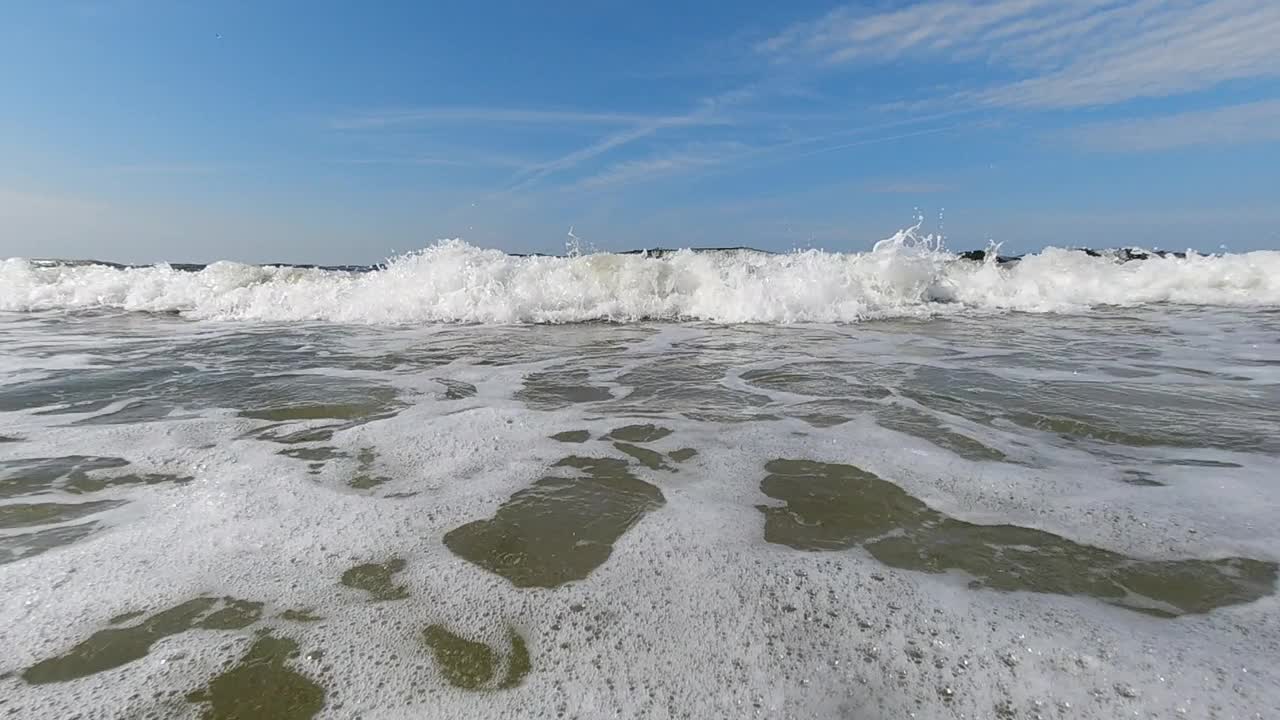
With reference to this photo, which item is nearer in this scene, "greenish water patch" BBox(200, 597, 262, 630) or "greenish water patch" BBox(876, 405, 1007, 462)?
"greenish water patch" BBox(200, 597, 262, 630)

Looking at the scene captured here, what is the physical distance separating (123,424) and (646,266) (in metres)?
8.30

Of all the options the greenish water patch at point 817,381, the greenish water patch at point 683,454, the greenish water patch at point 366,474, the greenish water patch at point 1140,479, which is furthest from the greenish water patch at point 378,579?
the greenish water patch at point 817,381

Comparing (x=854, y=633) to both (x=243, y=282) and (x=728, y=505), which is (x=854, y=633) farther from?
(x=243, y=282)

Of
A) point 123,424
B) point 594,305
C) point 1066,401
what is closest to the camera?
point 123,424

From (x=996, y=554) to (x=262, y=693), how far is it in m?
1.95

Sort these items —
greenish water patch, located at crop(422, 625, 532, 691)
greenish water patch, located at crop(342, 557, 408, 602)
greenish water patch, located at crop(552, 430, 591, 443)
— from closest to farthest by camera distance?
greenish water patch, located at crop(422, 625, 532, 691)
greenish water patch, located at crop(342, 557, 408, 602)
greenish water patch, located at crop(552, 430, 591, 443)

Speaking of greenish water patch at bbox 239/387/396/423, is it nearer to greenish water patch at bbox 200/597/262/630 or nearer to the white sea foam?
greenish water patch at bbox 200/597/262/630

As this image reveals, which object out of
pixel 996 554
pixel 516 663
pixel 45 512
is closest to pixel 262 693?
pixel 516 663

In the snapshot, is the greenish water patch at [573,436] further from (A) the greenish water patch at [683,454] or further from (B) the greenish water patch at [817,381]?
(B) the greenish water patch at [817,381]

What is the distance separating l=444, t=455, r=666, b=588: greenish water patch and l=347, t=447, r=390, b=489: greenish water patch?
0.59 metres

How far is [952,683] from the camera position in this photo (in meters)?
1.38

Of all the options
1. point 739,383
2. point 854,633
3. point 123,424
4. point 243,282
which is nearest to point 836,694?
point 854,633

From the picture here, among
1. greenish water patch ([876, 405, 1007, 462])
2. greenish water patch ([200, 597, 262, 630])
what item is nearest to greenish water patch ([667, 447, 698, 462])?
greenish water patch ([876, 405, 1007, 462])

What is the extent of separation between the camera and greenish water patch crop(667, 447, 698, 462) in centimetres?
277
